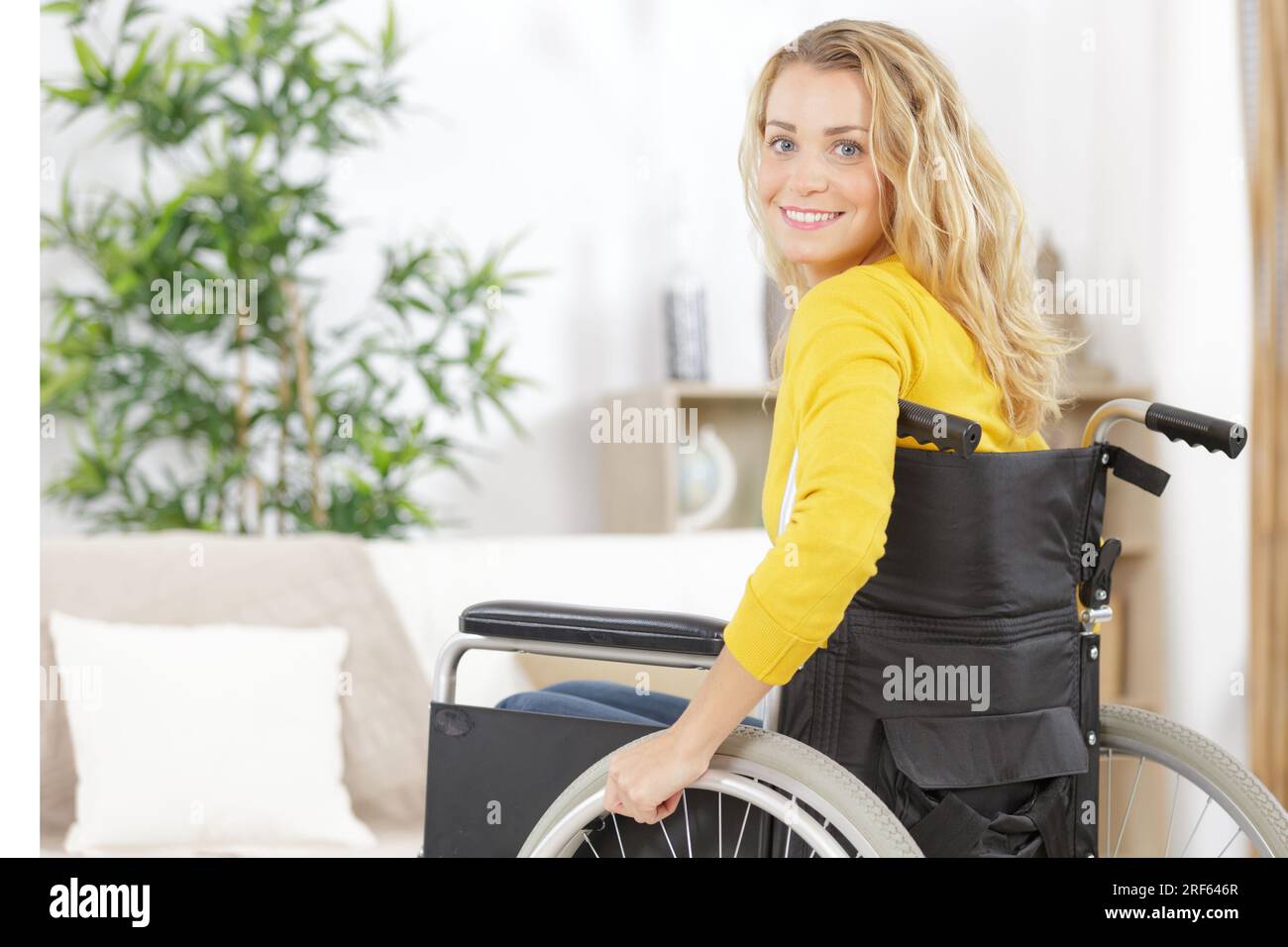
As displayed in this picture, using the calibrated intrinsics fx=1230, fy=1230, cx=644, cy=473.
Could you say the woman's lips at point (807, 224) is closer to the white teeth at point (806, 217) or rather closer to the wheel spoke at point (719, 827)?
the white teeth at point (806, 217)

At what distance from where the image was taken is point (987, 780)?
995mm

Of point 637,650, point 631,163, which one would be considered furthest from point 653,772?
point 631,163

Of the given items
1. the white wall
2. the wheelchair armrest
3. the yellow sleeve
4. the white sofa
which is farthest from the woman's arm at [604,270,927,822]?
the white wall

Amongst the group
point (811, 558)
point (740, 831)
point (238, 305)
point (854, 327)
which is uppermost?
point (238, 305)

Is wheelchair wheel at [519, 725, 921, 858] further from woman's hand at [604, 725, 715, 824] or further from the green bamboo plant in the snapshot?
the green bamboo plant

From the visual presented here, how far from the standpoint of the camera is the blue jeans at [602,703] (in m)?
1.17

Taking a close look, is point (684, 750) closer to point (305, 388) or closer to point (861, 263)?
point (861, 263)

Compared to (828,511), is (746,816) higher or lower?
lower

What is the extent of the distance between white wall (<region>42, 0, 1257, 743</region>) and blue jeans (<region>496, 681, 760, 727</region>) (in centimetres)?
162

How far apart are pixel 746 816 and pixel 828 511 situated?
10.4 inches

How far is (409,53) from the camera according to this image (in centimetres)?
284

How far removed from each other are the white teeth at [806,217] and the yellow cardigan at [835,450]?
0.27 ft
